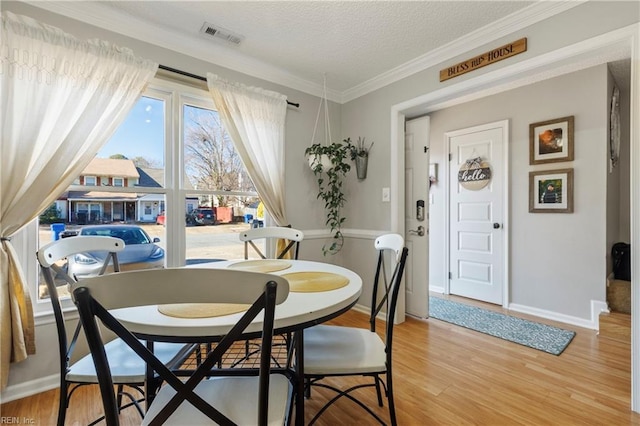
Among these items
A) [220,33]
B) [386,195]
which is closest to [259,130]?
[220,33]

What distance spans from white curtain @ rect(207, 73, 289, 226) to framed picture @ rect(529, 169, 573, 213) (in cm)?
270

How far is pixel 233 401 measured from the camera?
99 cm

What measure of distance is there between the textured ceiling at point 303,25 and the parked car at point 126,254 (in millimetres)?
1445

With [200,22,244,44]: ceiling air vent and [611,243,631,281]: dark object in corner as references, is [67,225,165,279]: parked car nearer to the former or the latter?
[200,22,244,44]: ceiling air vent

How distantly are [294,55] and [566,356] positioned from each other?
3327 mm

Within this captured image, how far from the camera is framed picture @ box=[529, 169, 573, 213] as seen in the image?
289 cm

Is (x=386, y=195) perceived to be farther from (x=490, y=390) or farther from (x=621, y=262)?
(x=621, y=262)

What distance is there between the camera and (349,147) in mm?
3123

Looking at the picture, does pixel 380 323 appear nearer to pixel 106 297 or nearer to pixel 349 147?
pixel 349 147

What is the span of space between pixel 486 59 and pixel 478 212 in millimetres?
1927

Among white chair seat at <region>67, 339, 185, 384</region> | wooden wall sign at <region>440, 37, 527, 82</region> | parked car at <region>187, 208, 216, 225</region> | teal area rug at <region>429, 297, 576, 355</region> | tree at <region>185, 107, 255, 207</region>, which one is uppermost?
wooden wall sign at <region>440, 37, 527, 82</region>

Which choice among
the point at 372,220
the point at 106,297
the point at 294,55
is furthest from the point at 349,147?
the point at 106,297

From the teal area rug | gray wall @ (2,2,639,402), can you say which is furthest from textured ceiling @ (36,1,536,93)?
the teal area rug

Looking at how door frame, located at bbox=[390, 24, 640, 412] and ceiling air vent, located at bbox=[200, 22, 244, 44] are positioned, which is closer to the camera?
door frame, located at bbox=[390, 24, 640, 412]
